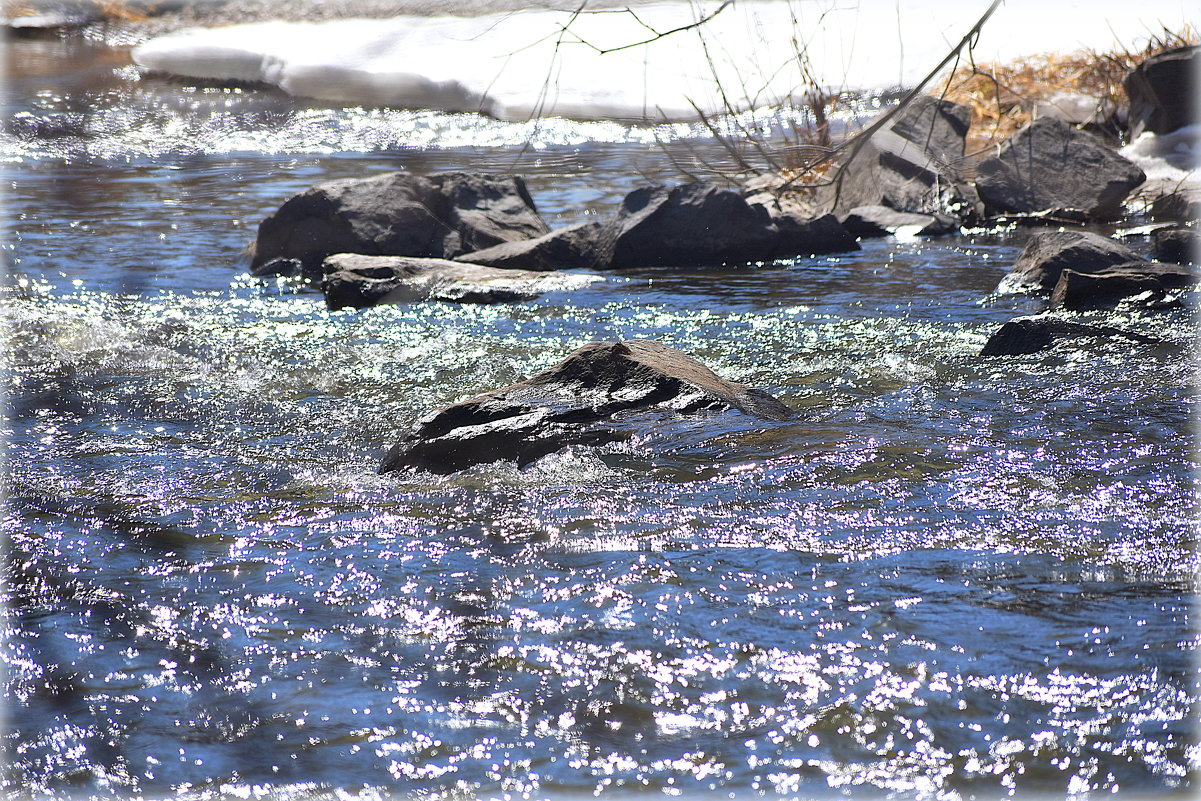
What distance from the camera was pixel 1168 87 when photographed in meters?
10.7

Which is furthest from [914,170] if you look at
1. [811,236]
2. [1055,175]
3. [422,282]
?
[422,282]

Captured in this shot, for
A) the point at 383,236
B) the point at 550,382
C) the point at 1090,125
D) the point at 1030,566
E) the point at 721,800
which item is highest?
the point at 1090,125

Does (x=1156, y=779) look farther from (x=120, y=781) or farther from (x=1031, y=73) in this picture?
(x=1031, y=73)

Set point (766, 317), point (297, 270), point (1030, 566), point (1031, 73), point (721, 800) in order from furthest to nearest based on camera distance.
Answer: point (1031, 73) < point (297, 270) < point (766, 317) < point (1030, 566) < point (721, 800)

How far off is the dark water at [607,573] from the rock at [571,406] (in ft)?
0.43

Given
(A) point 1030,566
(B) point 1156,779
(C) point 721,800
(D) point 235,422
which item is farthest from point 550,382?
(B) point 1156,779

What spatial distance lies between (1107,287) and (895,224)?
270 centimetres

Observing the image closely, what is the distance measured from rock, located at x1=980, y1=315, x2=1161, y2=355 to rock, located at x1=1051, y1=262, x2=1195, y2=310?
2.44ft

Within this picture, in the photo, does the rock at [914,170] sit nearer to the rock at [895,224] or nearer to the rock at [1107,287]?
the rock at [895,224]

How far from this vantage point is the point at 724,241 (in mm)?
8094

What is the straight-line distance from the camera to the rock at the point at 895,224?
28.7ft

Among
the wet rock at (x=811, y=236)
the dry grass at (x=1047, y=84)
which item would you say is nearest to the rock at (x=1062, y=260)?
the wet rock at (x=811, y=236)

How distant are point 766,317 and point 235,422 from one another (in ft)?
9.66

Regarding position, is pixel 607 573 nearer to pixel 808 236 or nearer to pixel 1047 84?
pixel 808 236
